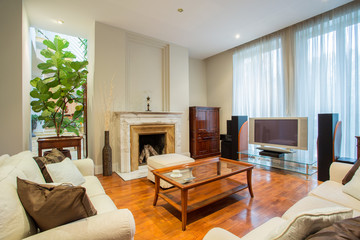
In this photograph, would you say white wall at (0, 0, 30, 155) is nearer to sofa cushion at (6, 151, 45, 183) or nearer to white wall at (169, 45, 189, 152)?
sofa cushion at (6, 151, 45, 183)

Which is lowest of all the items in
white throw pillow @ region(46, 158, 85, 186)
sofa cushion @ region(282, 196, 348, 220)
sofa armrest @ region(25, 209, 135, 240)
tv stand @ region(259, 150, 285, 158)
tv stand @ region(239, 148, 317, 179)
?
tv stand @ region(239, 148, 317, 179)

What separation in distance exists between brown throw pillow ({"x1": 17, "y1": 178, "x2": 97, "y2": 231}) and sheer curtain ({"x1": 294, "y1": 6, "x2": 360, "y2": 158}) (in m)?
4.19

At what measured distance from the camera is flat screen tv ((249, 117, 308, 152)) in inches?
128

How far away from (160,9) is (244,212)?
11.5 ft

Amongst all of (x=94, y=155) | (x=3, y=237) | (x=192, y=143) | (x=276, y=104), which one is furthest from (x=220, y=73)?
(x=3, y=237)

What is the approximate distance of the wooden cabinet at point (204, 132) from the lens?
15.9ft

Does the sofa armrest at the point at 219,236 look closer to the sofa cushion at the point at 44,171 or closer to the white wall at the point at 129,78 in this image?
the sofa cushion at the point at 44,171

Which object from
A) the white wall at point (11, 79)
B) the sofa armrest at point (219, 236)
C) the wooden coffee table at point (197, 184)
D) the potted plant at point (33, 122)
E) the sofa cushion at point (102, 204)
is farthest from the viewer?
the potted plant at point (33, 122)

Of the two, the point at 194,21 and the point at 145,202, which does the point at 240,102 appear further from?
the point at 145,202

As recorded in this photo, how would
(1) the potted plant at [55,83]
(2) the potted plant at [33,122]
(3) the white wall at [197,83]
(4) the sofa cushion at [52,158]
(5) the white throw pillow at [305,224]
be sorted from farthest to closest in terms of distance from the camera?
1. (3) the white wall at [197,83]
2. (2) the potted plant at [33,122]
3. (1) the potted plant at [55,83]
4. (4) the sofa cushion at [52,158]
5. (5) the white throw pillow at [305,224]

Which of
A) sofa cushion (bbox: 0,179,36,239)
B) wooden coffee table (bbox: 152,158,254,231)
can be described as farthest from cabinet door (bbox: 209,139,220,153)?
sofa cushion (bbox: 0,179,36,239)

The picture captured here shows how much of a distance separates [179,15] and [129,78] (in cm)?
175

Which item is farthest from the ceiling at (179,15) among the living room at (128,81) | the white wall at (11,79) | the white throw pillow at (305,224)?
the white throw pillow at (305,224)

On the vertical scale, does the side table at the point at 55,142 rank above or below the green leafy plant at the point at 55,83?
below
